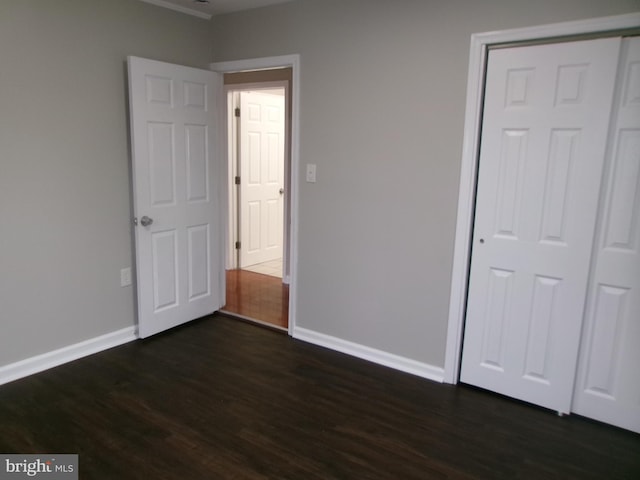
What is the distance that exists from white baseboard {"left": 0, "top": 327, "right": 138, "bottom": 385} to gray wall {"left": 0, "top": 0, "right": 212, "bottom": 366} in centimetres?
4

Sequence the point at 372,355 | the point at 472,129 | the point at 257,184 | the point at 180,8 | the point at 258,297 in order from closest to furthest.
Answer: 1. the point at 472,129
2. the point at 372,355
3. the point at 180,8
4. the point at 258,297
5. the point at 257,184

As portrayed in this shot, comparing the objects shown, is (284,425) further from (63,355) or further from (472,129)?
(472,129)

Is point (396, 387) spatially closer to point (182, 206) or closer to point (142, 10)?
point (182, 206)

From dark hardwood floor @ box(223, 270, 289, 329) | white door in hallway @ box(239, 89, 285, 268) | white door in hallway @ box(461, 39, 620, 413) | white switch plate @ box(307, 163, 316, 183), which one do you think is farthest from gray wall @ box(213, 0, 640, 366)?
white door in hallway @ box(239, 89, 285, 268)

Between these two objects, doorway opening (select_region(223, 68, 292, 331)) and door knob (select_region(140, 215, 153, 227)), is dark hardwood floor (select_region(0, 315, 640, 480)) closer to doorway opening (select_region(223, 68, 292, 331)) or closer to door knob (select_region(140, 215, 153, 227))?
door knob (select_region(140, 215, 153, 227))

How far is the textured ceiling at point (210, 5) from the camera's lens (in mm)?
3279


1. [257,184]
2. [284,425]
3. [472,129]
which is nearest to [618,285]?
[472,129]

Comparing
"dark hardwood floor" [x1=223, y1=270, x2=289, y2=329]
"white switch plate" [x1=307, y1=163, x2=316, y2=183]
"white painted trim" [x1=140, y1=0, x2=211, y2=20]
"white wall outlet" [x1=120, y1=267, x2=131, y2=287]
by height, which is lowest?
"dark hardwood floor" [x1=223, y1=270, x2=289, y2=329]

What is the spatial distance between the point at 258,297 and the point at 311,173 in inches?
66.1

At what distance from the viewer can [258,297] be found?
178 inches

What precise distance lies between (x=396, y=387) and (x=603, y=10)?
2341 millimetres

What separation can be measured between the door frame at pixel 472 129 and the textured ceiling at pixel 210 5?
1504mm

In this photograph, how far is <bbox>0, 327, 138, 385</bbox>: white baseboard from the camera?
9.17ft

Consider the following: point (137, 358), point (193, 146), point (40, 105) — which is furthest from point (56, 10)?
point (137, 358)
